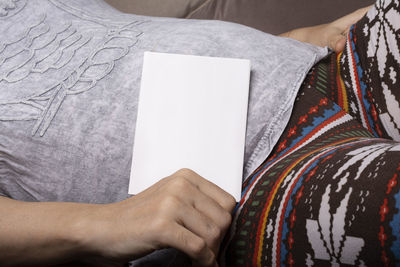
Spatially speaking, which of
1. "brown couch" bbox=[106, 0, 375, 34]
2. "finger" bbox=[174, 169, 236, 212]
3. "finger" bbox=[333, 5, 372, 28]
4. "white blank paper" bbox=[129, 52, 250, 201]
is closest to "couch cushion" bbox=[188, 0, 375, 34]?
"brown couch" bbox=[106, 0, 375, 34]

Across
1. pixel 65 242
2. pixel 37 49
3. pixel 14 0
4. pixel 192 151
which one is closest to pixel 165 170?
pixel 192 151

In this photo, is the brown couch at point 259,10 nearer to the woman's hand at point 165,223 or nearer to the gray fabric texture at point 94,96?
the gray fabric texture at point 94,96

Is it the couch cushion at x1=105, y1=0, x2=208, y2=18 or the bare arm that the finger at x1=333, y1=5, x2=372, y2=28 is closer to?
the couch cushion at x1=105, y1=0, x2=208, y2=18

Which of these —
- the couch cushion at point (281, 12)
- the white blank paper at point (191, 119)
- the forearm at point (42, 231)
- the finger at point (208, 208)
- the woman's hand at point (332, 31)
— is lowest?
the forearm at point (42, 231)

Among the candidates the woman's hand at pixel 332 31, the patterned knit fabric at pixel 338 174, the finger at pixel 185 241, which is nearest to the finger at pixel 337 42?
the woman's hand at pixel 332 31

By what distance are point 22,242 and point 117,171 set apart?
0.52ft

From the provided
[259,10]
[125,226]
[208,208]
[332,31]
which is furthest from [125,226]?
[259,10]

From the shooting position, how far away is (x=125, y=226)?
472 millimetres

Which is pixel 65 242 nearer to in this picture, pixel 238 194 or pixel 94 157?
pixel 94 157

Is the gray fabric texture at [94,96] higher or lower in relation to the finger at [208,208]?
higher

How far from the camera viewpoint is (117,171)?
0.57 metres

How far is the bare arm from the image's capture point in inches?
18.1

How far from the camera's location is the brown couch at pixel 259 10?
40.8 inches

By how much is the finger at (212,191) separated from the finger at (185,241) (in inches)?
2.8
